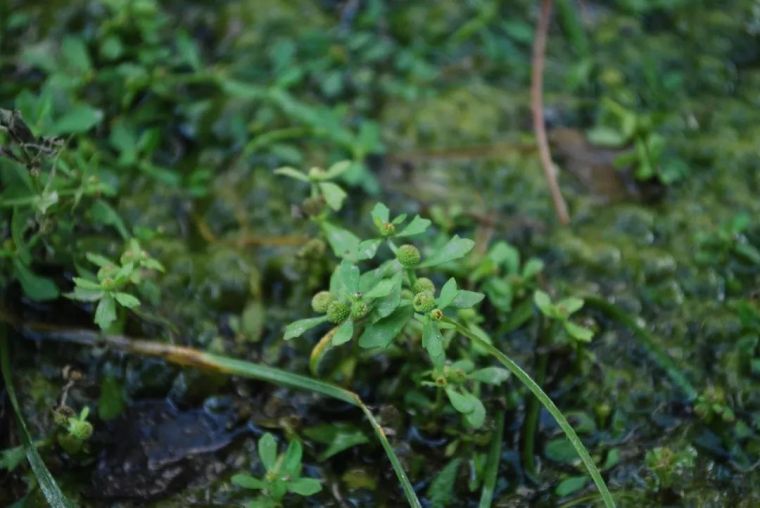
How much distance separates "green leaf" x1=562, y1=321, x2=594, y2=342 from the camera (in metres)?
1.35

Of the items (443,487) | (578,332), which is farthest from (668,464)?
(443,487)

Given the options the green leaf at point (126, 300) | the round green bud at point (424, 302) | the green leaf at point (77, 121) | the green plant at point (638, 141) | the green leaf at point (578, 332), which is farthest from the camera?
the green plant at point (638, 141)

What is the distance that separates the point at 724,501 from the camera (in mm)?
1288

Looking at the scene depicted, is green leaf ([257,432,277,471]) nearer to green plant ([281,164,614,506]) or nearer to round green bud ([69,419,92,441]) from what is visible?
green plant ([281,164,614,506])

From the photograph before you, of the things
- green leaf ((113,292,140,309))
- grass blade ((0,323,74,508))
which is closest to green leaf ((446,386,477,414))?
green leaf ((113,292,140,309))

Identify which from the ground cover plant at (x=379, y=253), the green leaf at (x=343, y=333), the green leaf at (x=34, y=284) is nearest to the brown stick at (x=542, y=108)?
the ground cover plant at (x=379, y=253)

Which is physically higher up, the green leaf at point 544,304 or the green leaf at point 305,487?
the green leaf at point 544,304

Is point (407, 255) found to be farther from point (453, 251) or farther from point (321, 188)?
point (321, 188)

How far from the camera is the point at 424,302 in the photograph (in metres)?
1.14

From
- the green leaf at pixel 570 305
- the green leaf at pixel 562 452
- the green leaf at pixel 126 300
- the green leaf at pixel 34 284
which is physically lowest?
the green leaf at pixel 562 452

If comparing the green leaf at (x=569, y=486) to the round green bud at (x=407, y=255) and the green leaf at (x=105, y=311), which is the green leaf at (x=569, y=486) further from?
the green leaf at (x=105, y=311)

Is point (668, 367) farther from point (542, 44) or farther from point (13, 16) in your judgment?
point (13, 16)

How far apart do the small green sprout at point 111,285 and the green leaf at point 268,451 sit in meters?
0.27

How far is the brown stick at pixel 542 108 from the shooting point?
1.66 m
